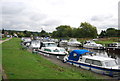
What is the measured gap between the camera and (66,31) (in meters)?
120

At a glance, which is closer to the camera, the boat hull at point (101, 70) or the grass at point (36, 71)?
the grass at point (36, 71)

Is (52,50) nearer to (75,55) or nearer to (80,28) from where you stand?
(75,55)

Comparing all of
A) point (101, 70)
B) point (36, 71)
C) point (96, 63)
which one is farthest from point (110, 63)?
point (36, 71)

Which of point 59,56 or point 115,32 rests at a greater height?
point 115,32

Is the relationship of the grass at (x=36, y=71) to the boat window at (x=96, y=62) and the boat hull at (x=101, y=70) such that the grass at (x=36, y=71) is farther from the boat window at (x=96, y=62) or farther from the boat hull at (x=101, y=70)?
the boat window at (x=96, y=62)

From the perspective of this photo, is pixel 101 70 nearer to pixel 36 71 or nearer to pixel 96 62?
pixel 96 62

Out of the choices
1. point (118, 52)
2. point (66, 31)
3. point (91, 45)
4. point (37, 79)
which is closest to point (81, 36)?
point (66, 31)

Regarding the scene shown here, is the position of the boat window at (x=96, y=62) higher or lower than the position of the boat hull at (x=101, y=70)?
higher

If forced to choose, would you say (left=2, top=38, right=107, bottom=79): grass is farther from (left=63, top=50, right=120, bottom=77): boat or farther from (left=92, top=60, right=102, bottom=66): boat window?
(left=92, top=60, right=102, bottom=66): boat window

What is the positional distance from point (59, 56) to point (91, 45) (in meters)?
24.0

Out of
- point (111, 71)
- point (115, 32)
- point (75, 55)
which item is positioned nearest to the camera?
point (111, 71)

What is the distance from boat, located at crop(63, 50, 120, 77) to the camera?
16.5m

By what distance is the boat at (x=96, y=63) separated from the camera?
54.1 ft

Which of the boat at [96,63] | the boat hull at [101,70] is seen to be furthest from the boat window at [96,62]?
the boat hull at [101,70]
